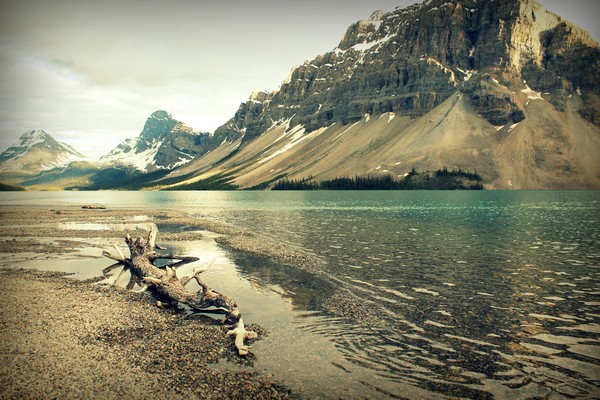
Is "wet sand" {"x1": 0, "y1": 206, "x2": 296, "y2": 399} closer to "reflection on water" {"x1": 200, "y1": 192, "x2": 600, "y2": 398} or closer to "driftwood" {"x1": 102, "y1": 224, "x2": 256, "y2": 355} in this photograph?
"driftwood" {"x1": 102, "y1": 224, "x2": 256, "y2": 355}

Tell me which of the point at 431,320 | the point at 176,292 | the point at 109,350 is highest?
the point at 176,292

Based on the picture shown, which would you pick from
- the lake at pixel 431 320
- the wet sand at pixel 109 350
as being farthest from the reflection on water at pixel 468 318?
the wet sand at pixel 109 350

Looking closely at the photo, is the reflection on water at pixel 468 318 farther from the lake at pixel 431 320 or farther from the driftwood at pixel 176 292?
the driftwood at pixel 176 292

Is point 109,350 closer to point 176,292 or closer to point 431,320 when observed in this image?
point 176,292

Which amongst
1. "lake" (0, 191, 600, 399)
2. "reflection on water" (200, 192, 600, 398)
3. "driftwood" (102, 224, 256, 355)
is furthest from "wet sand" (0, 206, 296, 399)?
"reflection on water" (200, 192, 600, 398)

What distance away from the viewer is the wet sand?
1370cm

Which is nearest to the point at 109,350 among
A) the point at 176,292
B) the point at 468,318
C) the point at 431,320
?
the point at 176,292

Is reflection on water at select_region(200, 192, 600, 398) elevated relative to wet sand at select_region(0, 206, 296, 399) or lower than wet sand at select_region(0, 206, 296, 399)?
elevated

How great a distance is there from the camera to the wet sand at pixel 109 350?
539 inches

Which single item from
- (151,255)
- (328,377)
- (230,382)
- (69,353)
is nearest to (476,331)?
(328,377)

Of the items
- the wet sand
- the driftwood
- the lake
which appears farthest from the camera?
the driftwood

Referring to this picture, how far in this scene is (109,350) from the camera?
55.4ft

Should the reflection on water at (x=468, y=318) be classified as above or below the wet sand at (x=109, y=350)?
above

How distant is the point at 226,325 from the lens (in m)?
20.0
